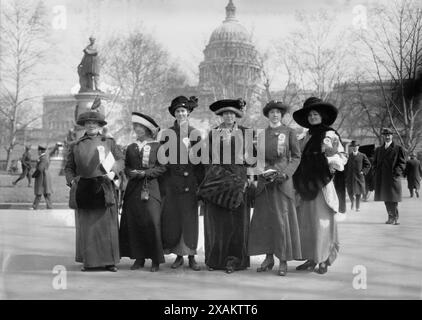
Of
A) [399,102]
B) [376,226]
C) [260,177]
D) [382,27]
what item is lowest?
[376,226]

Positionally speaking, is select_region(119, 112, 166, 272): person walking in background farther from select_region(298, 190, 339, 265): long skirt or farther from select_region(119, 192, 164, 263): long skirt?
select_region(298, 190, 339, 265): long skirt

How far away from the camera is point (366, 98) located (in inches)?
988

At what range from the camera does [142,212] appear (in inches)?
249

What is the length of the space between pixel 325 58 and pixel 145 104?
23.8 ft

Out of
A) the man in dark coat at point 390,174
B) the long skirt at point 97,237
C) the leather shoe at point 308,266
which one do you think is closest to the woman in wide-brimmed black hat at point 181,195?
the long skirt at point 97,237

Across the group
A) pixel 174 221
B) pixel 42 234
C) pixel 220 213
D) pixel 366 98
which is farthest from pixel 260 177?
pixel 366 98

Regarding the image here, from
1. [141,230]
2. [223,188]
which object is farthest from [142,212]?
[223,188]

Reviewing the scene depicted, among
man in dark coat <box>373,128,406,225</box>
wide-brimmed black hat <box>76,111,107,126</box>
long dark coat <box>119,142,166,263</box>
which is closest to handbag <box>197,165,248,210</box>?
long dark coat <box>119,142,166,263</box>

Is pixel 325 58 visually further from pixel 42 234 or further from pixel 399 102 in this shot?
pixel 42 234

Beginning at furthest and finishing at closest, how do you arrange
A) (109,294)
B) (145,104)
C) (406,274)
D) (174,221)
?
(145,104) < (174,221) < (406,274) < (109,294)

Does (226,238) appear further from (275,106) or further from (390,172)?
(390,172)

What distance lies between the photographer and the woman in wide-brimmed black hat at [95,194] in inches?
244

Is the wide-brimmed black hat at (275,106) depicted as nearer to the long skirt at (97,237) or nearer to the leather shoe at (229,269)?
the leather shoe at (229,269)

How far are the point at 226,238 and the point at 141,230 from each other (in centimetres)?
97
